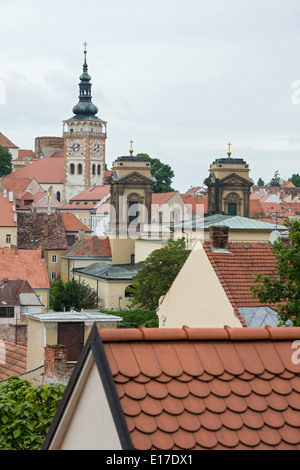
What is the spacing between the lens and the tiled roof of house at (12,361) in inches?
877

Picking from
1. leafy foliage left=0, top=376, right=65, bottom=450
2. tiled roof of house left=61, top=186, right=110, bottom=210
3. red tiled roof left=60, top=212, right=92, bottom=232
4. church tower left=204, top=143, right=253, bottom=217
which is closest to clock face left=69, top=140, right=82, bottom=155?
tiled roof of house left=61, top=186, right=110, bottom=210

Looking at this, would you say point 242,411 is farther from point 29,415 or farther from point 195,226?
point 195,226

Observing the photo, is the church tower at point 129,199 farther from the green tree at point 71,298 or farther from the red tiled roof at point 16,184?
the red tiled roof at point 16,184

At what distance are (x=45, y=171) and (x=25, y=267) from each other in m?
85.6

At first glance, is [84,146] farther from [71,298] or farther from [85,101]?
[71,298]

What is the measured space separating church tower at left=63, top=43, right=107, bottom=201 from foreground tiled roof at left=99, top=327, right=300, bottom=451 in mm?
136761

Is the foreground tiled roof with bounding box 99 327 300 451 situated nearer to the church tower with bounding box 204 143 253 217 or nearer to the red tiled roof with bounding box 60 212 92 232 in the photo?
the church tower with bounding box 204 143 253 217

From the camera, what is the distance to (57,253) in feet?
308

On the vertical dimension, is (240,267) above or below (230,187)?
below

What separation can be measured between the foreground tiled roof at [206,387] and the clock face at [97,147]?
137 m

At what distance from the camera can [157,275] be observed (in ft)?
202

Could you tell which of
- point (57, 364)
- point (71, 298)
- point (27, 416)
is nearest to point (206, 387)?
point (27, 416)

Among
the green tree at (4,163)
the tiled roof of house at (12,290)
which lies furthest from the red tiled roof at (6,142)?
the tiled roof of house at (12,290)
